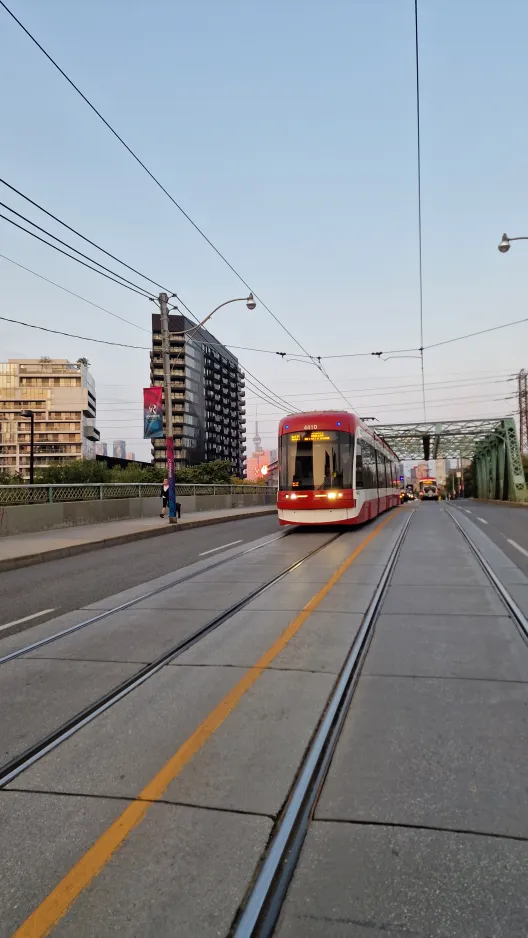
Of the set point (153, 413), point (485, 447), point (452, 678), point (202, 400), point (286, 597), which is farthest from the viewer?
point (202, 400)

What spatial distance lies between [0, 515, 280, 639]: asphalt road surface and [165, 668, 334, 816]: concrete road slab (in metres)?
3.82

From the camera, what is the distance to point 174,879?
2492mm

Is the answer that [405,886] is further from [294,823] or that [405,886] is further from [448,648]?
[448,648]

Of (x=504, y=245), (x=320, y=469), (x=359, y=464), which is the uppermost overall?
(x=504, y=245)

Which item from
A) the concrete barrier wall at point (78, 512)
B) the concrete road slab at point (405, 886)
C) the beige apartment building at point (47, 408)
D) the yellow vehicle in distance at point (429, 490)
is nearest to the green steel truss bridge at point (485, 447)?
the yellow vehicle in distance at point (429, 490)

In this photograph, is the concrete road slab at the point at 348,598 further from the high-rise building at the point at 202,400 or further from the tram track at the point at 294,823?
the high-rise building at the point at 202,400

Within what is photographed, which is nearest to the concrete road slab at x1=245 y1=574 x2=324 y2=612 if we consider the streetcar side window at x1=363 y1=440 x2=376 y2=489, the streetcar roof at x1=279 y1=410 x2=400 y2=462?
the streetcar roof at x1=279 y1=410 x2=400 y2=462

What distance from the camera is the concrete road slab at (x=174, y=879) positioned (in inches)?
88.8

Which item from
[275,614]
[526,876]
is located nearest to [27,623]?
[275,614]

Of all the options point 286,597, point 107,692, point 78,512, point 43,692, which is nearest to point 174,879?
point 107,692

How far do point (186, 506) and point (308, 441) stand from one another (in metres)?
13.1

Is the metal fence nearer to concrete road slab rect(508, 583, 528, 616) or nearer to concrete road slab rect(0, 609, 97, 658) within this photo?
concrete road slab rect(0, 609, 97, 658)

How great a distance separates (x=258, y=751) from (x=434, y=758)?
101cm

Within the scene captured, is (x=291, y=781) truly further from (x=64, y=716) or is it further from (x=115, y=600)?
(x=115, y=600)
